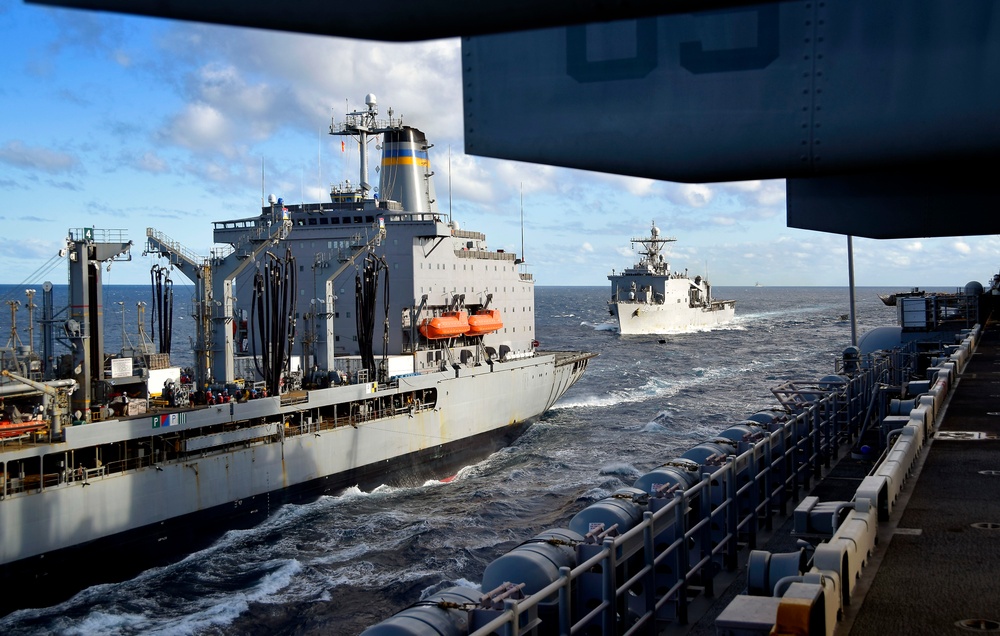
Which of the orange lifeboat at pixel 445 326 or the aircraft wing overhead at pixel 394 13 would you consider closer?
the aircraft wing overhead at pixel 394 13

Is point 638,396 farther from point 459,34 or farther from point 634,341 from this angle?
point 459,34

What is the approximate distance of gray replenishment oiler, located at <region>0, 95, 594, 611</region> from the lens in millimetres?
14336

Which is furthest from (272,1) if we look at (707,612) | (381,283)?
(381,283)

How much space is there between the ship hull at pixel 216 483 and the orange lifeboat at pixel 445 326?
122cm

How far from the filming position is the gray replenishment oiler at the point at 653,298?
69.8 metres

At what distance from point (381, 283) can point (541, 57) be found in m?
21.1

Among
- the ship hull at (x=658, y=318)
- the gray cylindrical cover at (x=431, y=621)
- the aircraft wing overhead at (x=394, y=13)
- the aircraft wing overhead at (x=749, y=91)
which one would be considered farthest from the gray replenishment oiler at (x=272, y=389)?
the ship hull at (x=658, y=318)

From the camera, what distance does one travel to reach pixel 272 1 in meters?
2.46

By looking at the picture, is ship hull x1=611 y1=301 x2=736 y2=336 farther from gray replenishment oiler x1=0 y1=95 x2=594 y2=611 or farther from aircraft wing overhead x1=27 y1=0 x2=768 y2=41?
aircraft wing overhead x1=27 y1=0 x2=768 y2=41

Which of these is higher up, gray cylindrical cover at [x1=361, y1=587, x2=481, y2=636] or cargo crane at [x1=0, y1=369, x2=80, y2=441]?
cargo crane at [x1=0, y1=369, x2=80, y2=441]

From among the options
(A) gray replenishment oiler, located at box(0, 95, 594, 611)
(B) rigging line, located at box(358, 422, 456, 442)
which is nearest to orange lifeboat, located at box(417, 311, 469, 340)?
(A) gray replenishment oiler, located at box(0, 95, 594, 611)

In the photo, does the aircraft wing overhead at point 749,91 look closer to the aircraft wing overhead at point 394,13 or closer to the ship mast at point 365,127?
the aircraft wing overhead at point 394,13

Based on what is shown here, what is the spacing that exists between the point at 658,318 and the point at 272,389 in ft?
185

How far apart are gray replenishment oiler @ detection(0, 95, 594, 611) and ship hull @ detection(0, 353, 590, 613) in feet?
0.11
